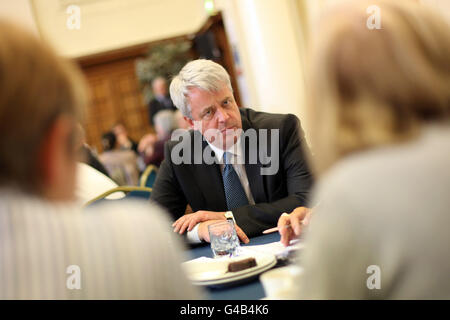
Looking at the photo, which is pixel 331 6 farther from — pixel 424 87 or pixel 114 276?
pixel 114 276

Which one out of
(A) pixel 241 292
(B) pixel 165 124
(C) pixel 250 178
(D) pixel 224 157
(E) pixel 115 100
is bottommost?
(A) pixel 241 292

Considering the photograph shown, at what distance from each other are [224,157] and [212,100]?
28cm

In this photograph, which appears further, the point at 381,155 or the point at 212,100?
the point at 212,100

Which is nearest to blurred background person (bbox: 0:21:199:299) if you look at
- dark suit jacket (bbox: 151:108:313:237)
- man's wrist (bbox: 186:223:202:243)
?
man's wrist (bbox: 186:223:202:243)

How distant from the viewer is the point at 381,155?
850mm

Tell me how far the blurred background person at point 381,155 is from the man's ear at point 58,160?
0.41 meters

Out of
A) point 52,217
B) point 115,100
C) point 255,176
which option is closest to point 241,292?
point 52,217

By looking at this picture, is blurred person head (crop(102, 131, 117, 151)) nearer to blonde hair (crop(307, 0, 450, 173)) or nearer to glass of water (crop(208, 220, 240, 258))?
glass of water (crop(208, 220, 240, 258))

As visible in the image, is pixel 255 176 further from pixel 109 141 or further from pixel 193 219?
pixel 109 141

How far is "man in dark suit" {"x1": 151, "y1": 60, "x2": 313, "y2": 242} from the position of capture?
97.8 inches

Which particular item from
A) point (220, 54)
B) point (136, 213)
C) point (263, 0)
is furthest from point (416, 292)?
point (220, 54)

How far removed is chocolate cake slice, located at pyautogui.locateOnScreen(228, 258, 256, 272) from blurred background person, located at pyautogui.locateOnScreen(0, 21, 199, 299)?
58 centimetres

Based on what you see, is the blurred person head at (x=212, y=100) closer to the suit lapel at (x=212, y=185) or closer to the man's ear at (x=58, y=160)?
the suit lapel at (x=212, y=185)

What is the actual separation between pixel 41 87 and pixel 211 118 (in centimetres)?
171
